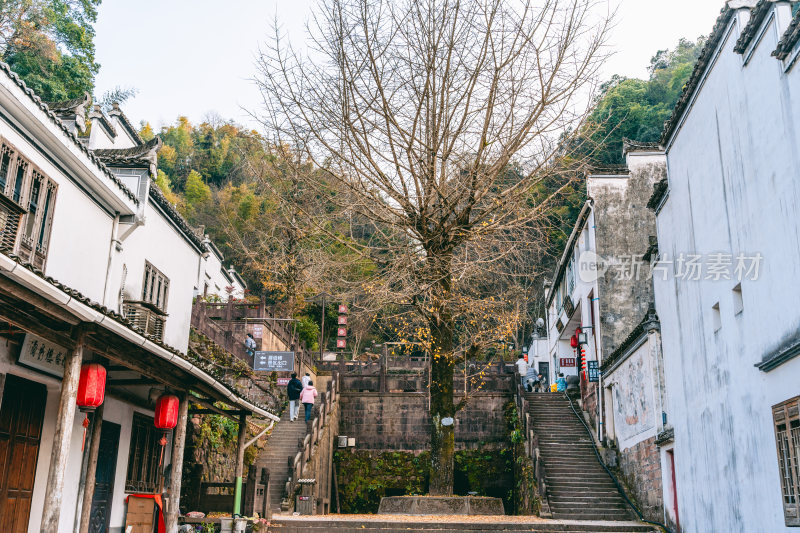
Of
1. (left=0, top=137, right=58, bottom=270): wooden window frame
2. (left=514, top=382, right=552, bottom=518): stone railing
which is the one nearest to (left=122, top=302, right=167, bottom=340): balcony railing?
(left=0, top=137, right=58, bottom=270): wooden window frame

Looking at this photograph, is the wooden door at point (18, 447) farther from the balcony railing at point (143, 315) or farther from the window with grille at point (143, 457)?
the balcony railing at point (143, 315)

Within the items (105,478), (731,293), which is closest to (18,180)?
(105,478)

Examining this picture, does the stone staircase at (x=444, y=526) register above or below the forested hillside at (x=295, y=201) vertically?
below

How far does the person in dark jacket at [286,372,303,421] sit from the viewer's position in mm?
21984

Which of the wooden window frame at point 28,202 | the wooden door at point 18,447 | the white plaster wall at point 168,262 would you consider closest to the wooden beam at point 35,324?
the wooden door at point 18,447

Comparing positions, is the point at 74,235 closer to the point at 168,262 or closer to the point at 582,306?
the point at 168,262

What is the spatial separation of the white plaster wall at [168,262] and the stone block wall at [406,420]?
34.9 ft

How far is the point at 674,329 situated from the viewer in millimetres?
13148

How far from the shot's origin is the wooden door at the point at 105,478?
36.3 ft

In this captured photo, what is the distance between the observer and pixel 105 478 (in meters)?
11.4

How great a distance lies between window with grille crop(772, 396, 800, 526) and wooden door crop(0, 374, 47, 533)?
9.71 metres

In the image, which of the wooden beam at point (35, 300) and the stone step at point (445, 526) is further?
the stone step at point (445, 526)

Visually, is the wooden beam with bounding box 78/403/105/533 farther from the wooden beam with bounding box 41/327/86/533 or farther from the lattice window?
the lattice window

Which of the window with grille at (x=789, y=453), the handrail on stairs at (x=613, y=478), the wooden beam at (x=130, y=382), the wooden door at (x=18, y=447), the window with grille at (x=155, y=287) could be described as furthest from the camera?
the handrail on stairs at (x=613, y=478)
